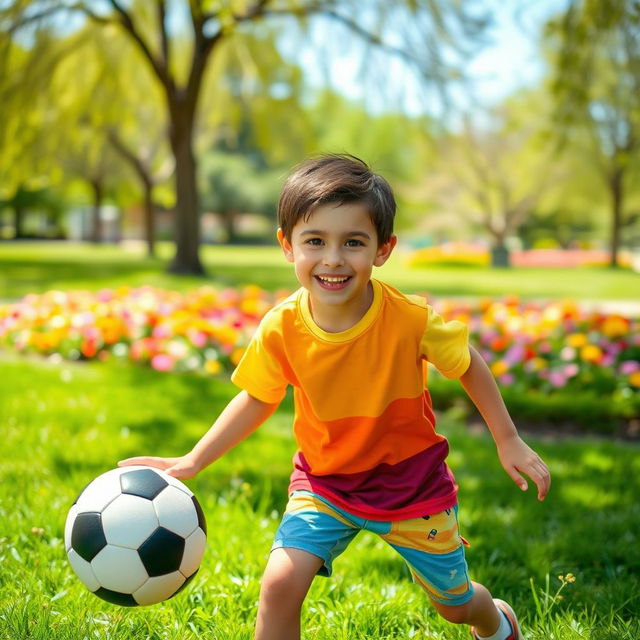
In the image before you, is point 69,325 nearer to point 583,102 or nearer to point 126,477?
point 126,477

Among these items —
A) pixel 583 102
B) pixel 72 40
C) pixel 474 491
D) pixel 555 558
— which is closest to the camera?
pixel 555 558

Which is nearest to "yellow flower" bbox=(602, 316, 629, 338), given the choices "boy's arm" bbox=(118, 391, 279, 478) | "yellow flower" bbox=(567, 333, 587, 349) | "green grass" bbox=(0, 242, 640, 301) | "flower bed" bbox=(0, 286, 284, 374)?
"yellow flower" bbox=(567, 333, 587, 349)

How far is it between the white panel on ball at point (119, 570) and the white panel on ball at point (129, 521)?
0.03 metres

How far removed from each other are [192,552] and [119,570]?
0.21m

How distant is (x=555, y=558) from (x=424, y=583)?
1042 mm

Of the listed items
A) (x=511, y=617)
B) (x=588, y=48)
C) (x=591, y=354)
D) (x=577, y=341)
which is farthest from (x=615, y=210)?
(x=511, y=617)

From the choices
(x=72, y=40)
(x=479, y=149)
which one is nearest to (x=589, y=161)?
(x=479, y=149)

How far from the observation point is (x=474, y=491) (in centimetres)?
389

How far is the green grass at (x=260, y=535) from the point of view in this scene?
97.4 inches

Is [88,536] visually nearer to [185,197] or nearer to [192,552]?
[192,552]

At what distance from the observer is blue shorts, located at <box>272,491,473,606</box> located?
2.23m

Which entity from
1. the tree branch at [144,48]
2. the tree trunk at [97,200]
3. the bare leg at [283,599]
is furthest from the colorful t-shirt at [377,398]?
the tree trunk at [97,200]

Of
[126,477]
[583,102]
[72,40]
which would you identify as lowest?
[126,477]

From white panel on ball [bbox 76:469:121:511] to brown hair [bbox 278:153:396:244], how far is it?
34.3 inches
